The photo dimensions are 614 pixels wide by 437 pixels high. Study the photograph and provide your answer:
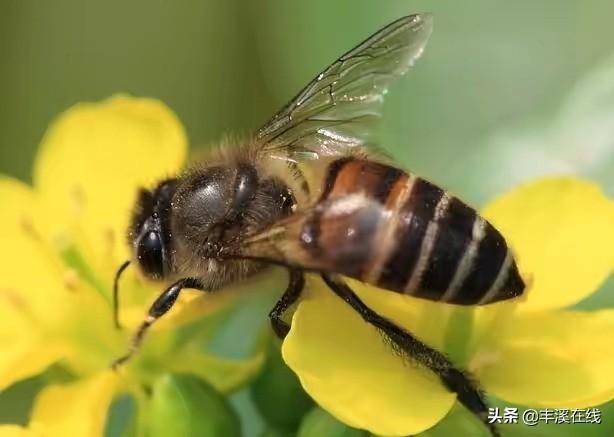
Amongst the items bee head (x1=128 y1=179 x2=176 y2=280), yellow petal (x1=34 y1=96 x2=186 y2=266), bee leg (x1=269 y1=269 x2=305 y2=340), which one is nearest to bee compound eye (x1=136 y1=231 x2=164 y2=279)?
bee head (x1=128 y1=179 x2=176 y2=280)

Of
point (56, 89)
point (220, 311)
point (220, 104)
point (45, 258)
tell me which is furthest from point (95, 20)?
point (220, 311)

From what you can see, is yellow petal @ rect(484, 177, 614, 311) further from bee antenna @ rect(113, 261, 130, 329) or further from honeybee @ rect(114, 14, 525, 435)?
bee antenna @ rect(113, 261, 130, 329)

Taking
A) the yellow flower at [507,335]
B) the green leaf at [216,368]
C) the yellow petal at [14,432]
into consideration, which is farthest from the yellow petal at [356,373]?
the yellow petal at [14,432]

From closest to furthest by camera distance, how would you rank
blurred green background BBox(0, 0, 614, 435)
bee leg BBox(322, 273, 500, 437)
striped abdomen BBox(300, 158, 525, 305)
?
1. striped abdomen BBox(300, 158, 525, 305)
2. bee leg BBox(322, 273, 500, 437)
3. blurred green background BBox(0, 0, 614, 435)

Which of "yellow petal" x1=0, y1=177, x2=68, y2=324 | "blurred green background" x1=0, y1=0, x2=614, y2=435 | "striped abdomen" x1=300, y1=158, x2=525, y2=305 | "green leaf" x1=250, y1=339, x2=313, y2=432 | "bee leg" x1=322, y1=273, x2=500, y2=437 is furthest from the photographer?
"blurred green background" x1=0, y1=0, x2=614, y2=435

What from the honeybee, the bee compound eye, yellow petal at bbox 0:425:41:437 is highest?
the honeybee

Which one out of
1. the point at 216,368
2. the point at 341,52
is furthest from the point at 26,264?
the point at 341,52
